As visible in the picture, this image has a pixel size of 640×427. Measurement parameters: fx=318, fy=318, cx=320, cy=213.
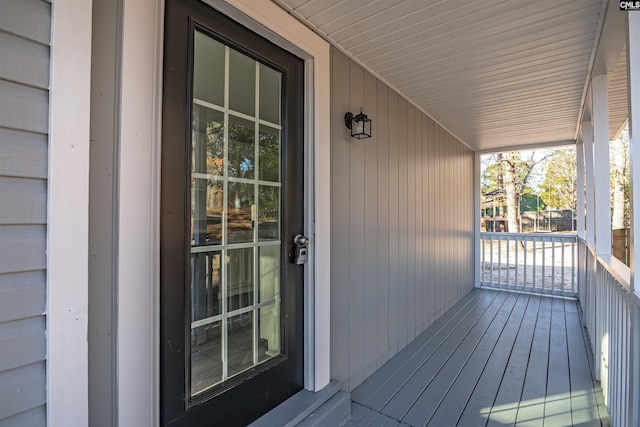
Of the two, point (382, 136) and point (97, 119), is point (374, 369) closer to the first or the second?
point (382, 136)

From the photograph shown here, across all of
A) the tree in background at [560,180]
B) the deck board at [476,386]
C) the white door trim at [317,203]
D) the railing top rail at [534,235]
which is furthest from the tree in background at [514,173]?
the white door trim at [317,203]

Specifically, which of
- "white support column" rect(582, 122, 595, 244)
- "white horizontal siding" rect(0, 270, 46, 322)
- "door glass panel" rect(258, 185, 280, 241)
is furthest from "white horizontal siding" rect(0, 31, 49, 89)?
"white support column" rect(582, 122, 595, 244)

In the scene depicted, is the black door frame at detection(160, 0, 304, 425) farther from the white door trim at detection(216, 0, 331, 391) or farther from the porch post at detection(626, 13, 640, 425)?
the porch post at detection(626, 13, 640, 425)

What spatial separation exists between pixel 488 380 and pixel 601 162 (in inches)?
69.9

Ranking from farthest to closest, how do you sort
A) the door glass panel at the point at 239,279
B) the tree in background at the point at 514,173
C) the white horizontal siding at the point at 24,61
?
1. the tree in background at the point at 514,173
2. the door glass panel at the point at 239,279
3. the white horizontal siding at the point at 24,61

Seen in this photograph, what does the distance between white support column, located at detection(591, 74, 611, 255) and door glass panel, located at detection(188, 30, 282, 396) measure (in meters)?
2.25

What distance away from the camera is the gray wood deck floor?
1.92m

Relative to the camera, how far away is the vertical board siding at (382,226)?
2191 millimetres

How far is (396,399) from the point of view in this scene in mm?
2109

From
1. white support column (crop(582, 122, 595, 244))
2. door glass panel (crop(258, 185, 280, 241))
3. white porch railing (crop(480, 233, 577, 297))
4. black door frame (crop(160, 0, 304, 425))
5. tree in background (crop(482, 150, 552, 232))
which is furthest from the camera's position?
tree in background (crop(482, 150, 552, 232))

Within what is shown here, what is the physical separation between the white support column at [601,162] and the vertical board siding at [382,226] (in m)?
1.41

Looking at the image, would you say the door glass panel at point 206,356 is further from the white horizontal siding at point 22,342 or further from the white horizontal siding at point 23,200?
the white horizontal siding at point 23,200

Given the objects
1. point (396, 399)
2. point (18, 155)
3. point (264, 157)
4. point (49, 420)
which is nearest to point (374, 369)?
point (396, 399)

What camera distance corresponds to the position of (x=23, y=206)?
0.91 meters
